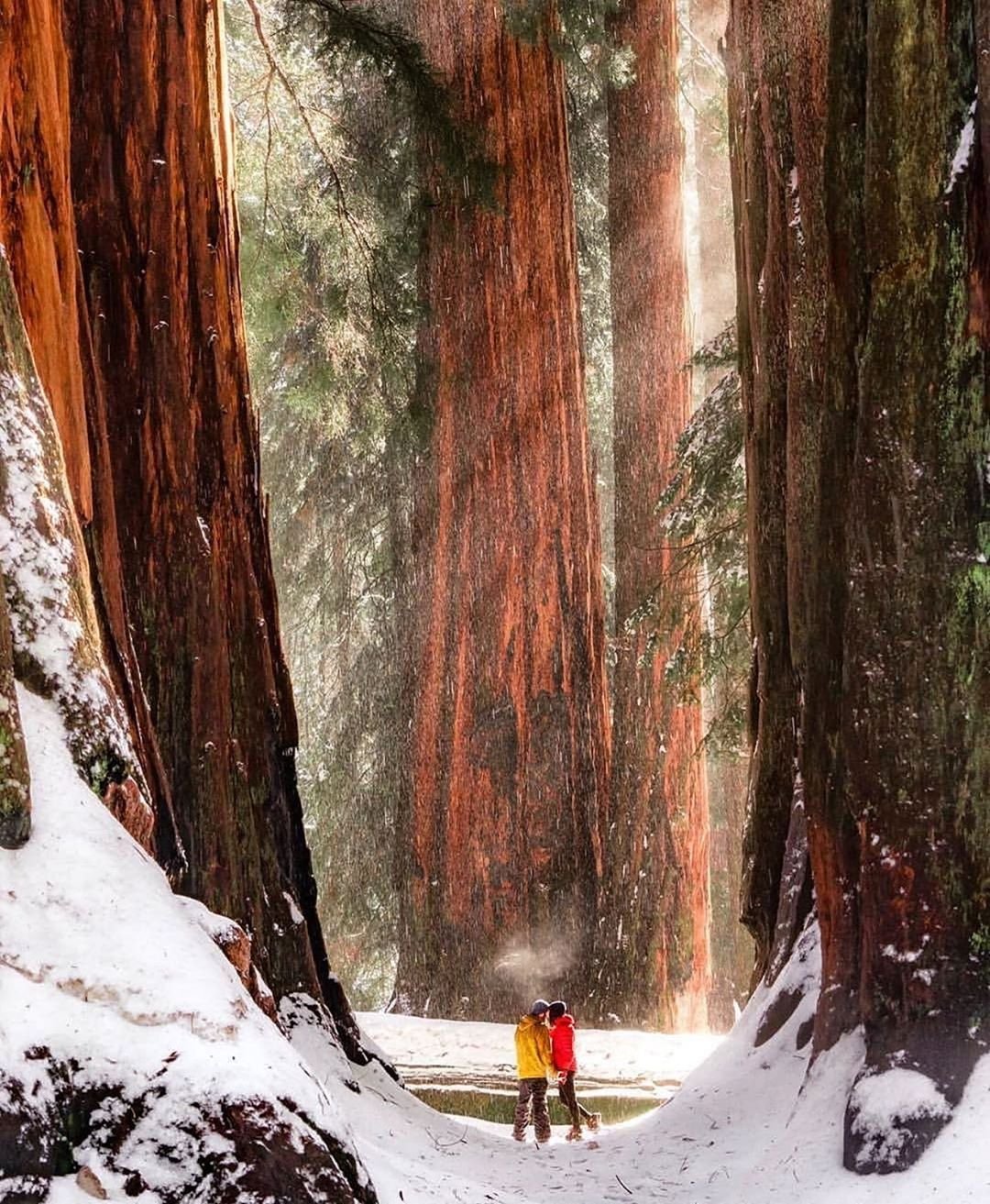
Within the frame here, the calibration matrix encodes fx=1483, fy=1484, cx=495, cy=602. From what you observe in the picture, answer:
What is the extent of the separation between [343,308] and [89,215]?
592cm

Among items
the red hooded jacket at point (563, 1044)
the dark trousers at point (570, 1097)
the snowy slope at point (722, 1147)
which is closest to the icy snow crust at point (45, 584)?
the snowy slope at point (722, 1147)

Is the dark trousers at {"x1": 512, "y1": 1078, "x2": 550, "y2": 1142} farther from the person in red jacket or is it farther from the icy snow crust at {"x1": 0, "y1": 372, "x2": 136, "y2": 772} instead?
the icy snow crust at {"x1": 0, "y1": 372, "x2": 136, "y2": 772}

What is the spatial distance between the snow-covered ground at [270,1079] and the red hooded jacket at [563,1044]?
476mm

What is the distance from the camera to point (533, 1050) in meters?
7.79

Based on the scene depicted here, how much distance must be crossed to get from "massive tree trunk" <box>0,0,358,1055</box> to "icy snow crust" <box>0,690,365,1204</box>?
9.68ft

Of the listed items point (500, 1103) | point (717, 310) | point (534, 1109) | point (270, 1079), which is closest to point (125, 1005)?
point (270, 1079)

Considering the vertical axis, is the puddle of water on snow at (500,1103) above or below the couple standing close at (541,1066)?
below

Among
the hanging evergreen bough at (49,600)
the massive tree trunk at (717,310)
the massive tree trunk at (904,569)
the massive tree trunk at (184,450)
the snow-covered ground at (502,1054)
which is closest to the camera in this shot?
the hanging evergreen bough at (49,600)

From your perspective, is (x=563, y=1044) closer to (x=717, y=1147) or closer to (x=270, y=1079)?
(x=717, y=1147)

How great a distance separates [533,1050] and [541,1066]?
95mm

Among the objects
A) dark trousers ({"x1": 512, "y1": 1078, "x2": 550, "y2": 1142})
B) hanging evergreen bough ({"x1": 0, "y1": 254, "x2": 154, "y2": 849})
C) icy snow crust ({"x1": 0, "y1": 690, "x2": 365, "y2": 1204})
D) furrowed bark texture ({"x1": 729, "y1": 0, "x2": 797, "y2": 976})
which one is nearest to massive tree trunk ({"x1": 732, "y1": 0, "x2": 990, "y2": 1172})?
furrowed bark texture ({"x1": 729, "y1": 0, "x2": 797, "y2": 976})

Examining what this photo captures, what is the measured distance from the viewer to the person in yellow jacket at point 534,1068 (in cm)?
778

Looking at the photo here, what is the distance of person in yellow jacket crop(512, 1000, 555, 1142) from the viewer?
7781mm

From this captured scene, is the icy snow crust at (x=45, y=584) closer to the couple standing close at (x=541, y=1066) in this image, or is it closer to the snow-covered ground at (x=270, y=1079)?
the snow-covered ground at (x=270, y=1079)
